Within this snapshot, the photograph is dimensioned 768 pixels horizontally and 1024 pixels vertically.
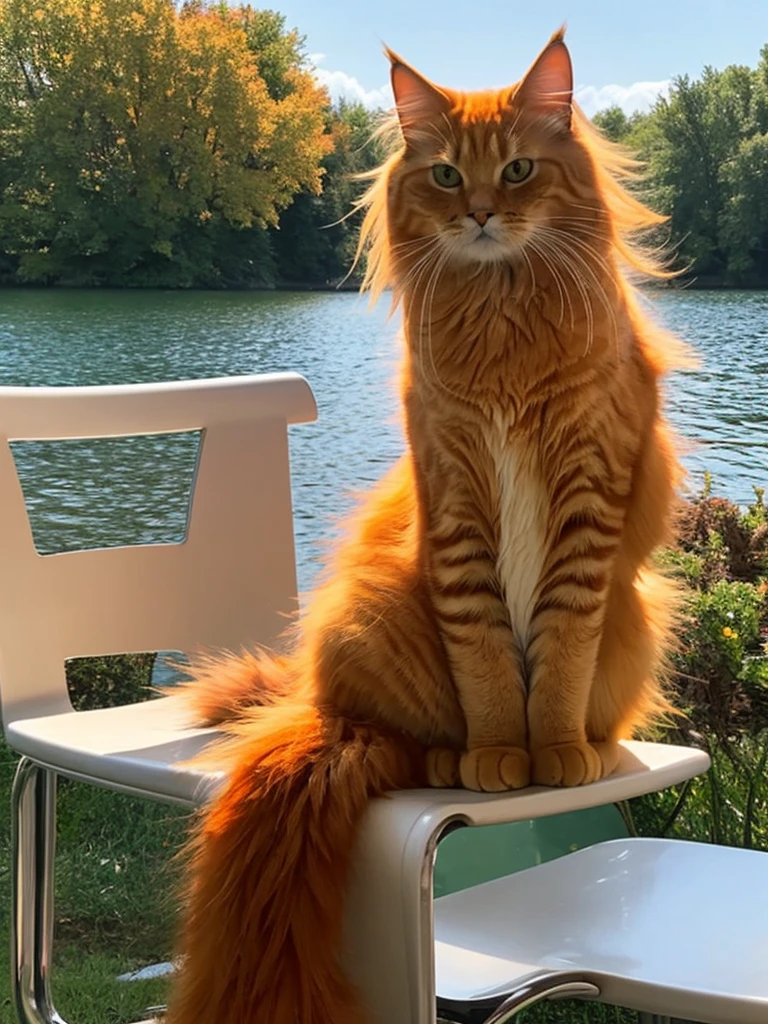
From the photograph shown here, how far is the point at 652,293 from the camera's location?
132 centimetres

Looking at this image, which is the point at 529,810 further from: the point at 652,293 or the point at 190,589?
the point at 190,589

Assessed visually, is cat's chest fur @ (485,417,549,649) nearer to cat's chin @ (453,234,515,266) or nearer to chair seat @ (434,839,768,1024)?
cat's chin @ (453,234,515,266)

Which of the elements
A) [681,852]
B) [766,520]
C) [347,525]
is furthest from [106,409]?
[766,520]

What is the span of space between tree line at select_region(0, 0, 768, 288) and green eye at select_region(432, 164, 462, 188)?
1.18 metres

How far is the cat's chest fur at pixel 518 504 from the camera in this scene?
116 centimetres

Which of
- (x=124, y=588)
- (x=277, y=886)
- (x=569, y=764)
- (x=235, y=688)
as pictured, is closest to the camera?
(x=277, y=886)

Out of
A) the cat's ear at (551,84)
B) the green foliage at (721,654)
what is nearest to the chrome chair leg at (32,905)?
the cat's ear at (551,84)

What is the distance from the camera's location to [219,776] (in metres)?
1.15

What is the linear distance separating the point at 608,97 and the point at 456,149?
1.20 meters

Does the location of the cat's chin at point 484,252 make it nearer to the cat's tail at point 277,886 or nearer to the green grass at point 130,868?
the cat's tail at point 277,886

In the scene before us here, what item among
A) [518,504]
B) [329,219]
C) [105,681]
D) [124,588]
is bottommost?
[105,681]

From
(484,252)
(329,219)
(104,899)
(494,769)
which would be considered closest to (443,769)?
(494,769)

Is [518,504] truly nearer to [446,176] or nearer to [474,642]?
[474,642]

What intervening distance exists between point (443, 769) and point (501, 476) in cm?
30
